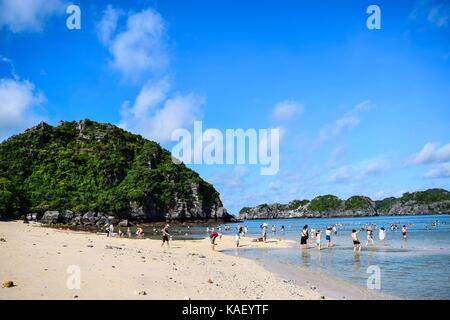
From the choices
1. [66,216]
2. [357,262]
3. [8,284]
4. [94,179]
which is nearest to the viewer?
[8,284]

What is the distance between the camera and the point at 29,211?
3716 inches

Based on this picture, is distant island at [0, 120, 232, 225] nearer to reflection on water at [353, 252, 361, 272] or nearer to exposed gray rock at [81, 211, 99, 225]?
exposed gray rock at [81, 211, 99, 225]

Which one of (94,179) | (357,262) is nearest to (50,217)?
(94,179)

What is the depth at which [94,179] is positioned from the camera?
5074 inches

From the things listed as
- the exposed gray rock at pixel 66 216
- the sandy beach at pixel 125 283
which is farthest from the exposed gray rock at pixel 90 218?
the sandy beach at pixel 125 283

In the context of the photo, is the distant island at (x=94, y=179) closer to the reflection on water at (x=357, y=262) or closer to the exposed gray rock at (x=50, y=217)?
the exposed gray rock at (x=50, y=217)

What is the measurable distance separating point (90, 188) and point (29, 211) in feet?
97.8

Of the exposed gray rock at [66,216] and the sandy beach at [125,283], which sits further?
the exposed gray rock at [66,216]

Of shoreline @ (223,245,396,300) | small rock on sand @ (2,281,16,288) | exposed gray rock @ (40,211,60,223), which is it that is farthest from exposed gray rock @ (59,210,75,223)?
small rock on sand @ (2,281,16,288)

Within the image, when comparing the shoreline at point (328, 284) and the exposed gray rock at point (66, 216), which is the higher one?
the shoreline at point (328, 284)

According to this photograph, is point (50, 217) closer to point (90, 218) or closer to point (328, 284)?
point (90, 218)

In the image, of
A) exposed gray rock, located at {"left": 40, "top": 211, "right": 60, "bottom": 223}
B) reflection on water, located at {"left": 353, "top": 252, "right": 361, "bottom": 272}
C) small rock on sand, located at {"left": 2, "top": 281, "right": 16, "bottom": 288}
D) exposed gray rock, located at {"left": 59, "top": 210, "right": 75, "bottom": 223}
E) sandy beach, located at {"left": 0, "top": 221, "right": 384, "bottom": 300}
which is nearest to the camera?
small rock on sand, located at {"left": 2, "top": 281, "right": 16, "bottom": 288}

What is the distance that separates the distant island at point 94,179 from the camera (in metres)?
102

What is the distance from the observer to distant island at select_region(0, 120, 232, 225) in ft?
334
